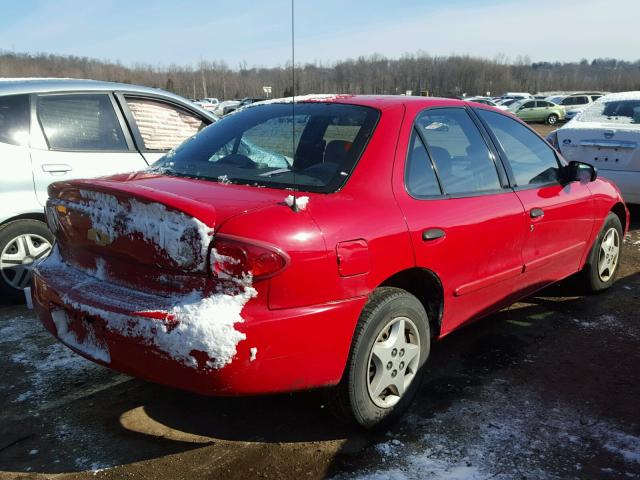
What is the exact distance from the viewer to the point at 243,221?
225cm

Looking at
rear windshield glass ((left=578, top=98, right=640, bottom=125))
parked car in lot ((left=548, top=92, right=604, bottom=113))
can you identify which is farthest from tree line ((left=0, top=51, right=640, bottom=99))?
rear windshield glass ((left=578, top=98, right=640, bottom=125))

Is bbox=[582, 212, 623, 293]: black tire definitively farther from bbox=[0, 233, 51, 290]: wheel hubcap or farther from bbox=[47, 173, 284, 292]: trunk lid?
bbox=[0, 233, 51, 290]: wheel hubcap

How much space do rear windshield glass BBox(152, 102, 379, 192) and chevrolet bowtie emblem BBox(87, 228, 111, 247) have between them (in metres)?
0.56

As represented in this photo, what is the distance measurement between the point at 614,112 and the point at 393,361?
600 cm

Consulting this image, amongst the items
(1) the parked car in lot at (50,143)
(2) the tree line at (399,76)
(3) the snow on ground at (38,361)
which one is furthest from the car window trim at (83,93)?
(2) the tree line at (399,76)

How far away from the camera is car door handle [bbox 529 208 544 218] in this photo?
3.54 meters

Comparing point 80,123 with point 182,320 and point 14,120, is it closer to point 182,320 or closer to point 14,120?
point 14,120

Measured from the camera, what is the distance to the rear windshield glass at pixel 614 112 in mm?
7059

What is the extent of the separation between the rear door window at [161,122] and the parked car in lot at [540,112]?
33448 mm

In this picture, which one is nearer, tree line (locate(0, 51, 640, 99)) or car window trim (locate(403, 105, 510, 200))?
car window trim (locate(403, 105, 510, 200))

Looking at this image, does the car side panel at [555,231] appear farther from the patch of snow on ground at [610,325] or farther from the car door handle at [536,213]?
the patch of snow on ground at [610,325]

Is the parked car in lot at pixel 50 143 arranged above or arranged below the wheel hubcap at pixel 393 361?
above

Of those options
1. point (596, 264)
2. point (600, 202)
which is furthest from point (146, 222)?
point (596, 264)

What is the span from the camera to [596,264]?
458 cm
